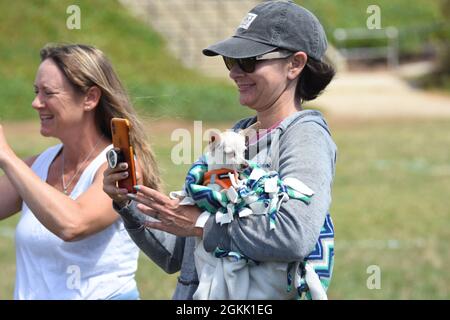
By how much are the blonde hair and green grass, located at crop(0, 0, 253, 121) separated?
15.5m

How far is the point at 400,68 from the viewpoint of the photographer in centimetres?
2973

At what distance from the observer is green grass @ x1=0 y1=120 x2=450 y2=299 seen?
23.4 feet

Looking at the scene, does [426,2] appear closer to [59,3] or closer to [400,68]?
[400,68]

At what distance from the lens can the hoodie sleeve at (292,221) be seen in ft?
8.41

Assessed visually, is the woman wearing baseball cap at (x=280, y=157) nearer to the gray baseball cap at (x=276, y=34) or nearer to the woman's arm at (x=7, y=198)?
the gray baseball cap at (x=276, y=34)

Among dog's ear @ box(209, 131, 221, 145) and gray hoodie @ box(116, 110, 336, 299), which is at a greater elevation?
dog's ear @ box(209, 131, 221, 145)

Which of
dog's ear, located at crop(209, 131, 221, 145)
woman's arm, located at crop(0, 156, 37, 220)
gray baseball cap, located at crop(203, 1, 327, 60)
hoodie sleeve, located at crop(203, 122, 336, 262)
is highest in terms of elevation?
gray baseball cap, located at crop(203, 1, 327, 60)

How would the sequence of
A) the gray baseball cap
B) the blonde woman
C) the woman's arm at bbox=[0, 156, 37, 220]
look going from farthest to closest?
the woman's arm at bbox=[0, 156, 37, 220]
the blonde woman
the gray baseball cap

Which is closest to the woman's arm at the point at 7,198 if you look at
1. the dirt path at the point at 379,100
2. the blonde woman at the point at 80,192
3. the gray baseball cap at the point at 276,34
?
the blonde woman at the point at 80,192

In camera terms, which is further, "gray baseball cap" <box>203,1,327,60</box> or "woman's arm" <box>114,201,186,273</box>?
"woman's arm" <box>114,201,186,273</box>

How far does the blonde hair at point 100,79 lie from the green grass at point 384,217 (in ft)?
0.80

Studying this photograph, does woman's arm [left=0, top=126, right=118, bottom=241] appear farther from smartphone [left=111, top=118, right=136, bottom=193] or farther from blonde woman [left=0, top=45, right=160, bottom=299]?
smartphone [left=111, top=118, right=136, bottom=193]

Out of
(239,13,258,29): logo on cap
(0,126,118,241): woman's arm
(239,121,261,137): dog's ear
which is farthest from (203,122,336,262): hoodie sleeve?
(0,126,118,241): woman's arm

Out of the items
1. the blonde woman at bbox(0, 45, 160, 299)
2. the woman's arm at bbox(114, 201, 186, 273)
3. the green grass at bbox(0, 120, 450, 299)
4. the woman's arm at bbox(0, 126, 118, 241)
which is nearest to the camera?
the woman's arm at bbox(114, 201, 186, 273)
